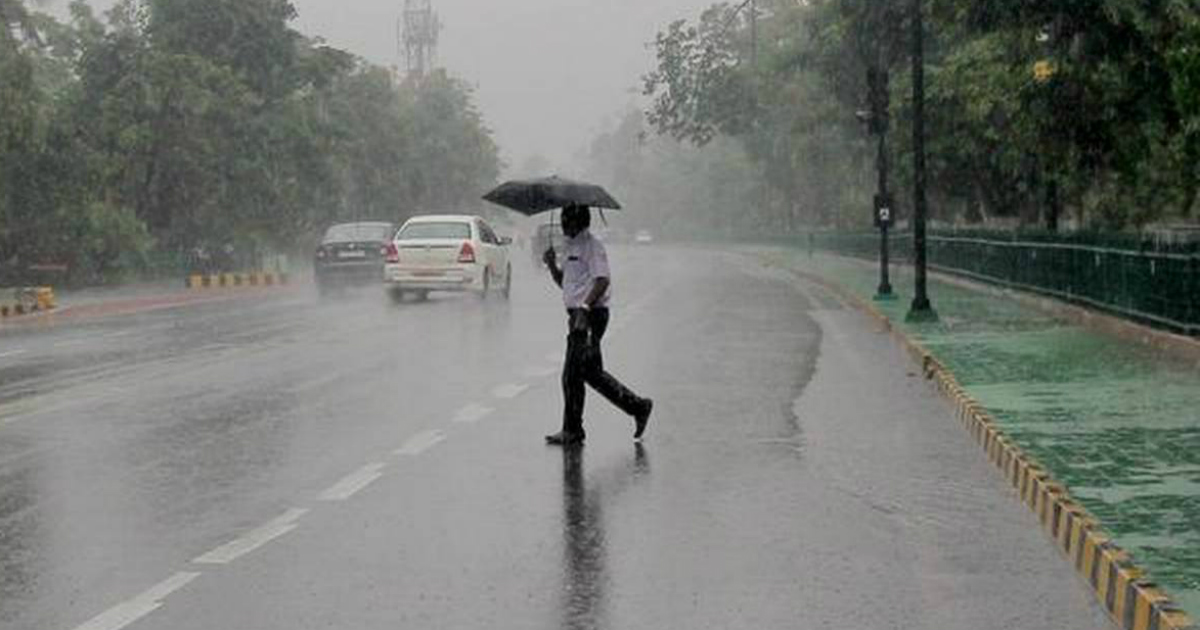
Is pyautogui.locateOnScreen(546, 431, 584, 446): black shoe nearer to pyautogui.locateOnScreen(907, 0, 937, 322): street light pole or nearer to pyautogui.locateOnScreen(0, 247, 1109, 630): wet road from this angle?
pyautogui.locateOnScreen(0, 247, 1109, 630): wet road

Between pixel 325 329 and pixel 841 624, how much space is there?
60.9ft

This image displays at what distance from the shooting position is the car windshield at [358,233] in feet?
133

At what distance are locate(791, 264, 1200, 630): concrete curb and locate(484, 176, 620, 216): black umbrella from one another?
3296 mm

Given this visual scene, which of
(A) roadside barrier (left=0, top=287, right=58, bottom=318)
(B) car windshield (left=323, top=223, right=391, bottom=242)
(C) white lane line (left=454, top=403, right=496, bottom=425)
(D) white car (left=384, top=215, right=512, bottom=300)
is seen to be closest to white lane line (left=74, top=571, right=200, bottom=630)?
(C) white lane line (left=454, top=403, right=496, bottom=425)

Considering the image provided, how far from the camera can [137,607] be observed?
6.62 metres

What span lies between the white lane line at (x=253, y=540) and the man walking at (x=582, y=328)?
313 centimetres

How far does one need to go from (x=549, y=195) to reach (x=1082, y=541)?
5602 millimetres

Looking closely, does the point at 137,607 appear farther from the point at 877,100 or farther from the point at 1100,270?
the point at 877,100

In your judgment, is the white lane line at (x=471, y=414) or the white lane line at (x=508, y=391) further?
the white lane line at (x=508, y=391)

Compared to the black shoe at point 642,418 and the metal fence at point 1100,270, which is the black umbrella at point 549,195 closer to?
the black shoe at point 642,418

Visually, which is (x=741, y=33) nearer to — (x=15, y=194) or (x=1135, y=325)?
(x=15, y=194)

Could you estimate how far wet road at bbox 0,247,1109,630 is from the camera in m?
6.76

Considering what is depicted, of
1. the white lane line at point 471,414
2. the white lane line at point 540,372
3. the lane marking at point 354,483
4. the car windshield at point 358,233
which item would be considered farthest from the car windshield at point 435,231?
the lane marking at point 354,483

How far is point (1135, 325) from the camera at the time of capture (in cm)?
1964
